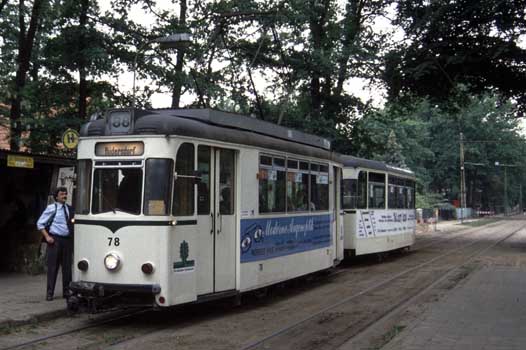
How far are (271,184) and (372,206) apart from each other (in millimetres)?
8088

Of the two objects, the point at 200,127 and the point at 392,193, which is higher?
the point at 200,127

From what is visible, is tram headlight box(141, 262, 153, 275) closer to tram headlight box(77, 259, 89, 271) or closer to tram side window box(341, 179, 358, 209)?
tram headlight box(77, 259, 89, 271)

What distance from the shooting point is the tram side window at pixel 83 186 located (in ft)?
30.2

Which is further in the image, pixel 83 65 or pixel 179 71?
pixel 179 71

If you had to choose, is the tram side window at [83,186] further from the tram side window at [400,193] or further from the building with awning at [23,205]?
the tram side window at [400,193]

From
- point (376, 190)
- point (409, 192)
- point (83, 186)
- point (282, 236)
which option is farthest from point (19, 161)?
point (409, 192)

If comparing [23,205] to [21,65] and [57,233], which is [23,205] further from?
[21,65]

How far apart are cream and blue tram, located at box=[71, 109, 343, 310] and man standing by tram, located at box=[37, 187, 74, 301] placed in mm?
1186

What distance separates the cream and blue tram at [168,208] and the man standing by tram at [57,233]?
1186 mm

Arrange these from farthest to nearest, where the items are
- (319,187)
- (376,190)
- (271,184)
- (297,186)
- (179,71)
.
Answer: (179,71)
(376,190)
(319,187)
(297,186)
(271,184)

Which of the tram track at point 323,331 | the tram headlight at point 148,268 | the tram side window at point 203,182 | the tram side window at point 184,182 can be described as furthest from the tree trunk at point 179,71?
the tram headlight at point 148,268

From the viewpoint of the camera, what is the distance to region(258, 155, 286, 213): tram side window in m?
11.0

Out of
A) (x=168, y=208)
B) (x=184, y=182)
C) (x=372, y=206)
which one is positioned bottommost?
(x=168, y=208)

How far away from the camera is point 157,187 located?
8.77 metres
